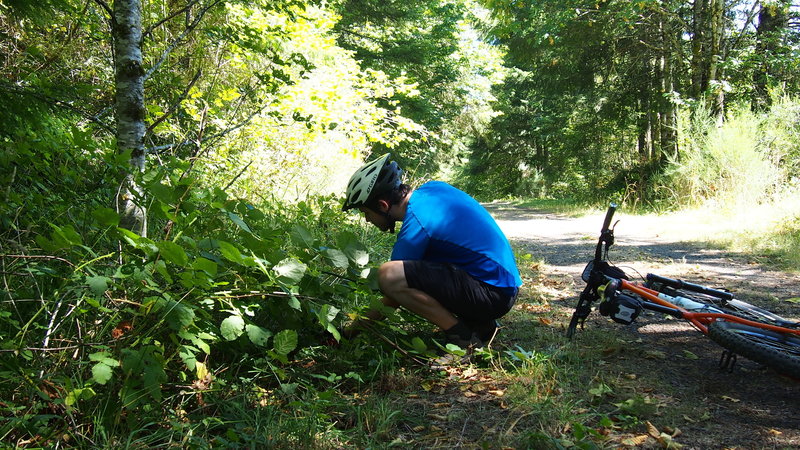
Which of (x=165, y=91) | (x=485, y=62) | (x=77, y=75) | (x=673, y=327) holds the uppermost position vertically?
(x=485, y=62)

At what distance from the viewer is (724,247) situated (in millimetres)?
7477

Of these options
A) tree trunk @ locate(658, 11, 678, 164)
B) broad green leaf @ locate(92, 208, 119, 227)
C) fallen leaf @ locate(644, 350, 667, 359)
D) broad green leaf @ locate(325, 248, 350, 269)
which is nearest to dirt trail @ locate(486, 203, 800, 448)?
fallen leaf @ locate(644, 350, 667, 359)

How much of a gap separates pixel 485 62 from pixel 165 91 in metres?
22.1

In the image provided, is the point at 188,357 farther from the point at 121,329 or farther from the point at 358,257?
the point at 358,257

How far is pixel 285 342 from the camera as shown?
2.71 meters

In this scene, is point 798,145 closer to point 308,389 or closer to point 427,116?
point 308,389

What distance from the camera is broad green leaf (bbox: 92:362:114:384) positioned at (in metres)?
1.99

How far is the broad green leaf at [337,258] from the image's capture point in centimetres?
312

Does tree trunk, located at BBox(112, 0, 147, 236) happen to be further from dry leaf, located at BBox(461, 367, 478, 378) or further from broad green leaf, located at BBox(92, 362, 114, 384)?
dry leaf, located at BBox(461, 367, 478, 378)

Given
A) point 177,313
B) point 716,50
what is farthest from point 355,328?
point 716,50

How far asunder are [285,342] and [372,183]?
123 centimetres

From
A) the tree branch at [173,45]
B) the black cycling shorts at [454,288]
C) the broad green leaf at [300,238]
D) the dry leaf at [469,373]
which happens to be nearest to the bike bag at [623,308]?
the black cycling shorts at [454,288]

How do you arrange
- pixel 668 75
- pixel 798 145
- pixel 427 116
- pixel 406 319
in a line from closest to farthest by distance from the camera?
pixel 406 319 → pixel 798 145 → pixel 668 75 → pixel 427 116

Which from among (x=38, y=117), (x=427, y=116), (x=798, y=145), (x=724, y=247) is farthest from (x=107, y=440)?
(x=427, y=116)
